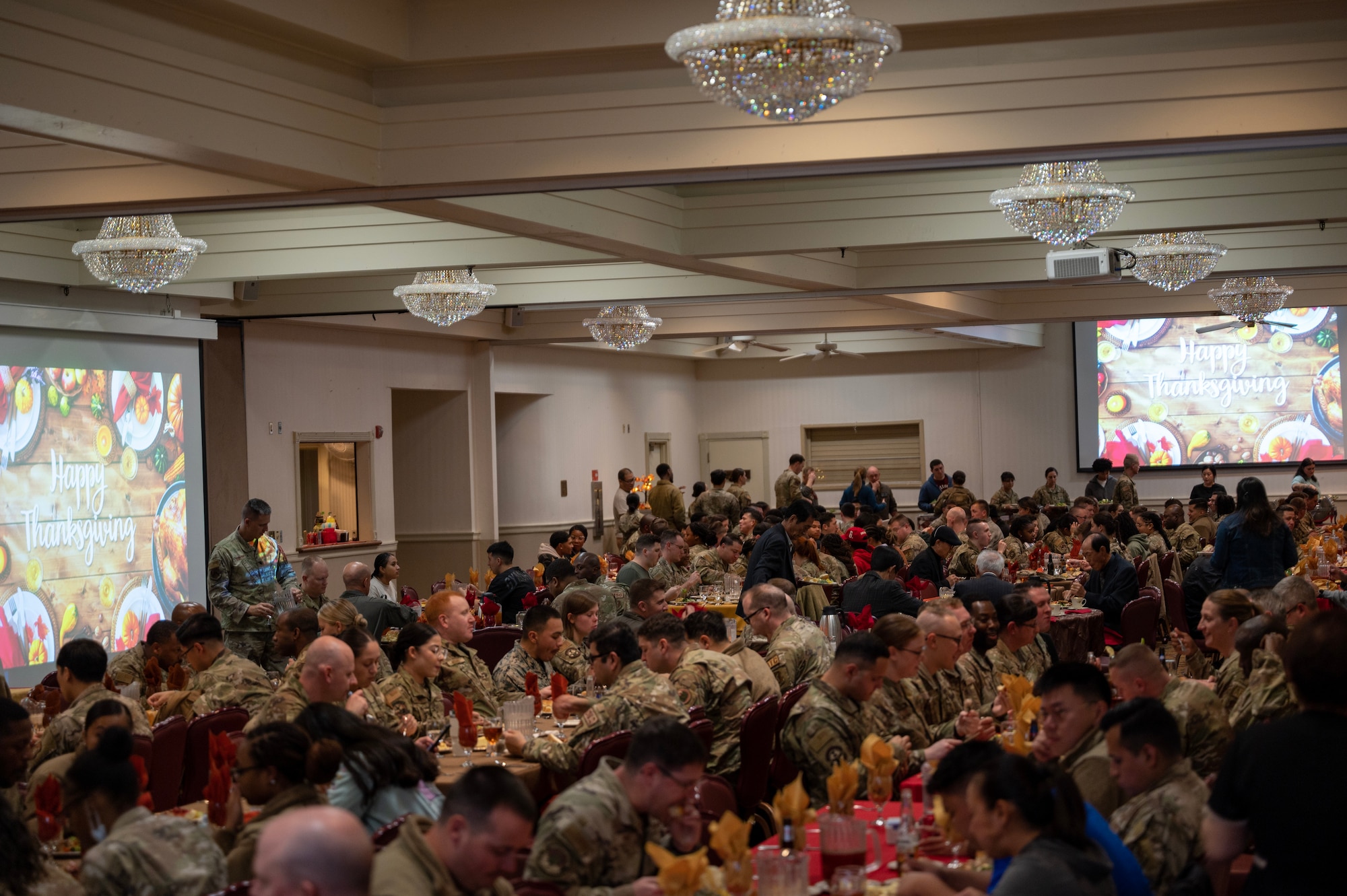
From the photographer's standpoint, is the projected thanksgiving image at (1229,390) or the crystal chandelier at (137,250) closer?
the crystal chandelier at (137,250)

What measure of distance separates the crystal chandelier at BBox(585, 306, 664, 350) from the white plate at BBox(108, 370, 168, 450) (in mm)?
3590

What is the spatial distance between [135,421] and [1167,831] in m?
9.58

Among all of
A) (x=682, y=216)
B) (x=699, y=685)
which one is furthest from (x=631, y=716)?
(x=682, y=216)

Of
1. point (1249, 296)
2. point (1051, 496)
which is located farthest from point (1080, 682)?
point (1051, 496)

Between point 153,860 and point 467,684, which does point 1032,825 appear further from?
point 467,684

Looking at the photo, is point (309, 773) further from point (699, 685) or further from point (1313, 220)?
point (1313, 220)

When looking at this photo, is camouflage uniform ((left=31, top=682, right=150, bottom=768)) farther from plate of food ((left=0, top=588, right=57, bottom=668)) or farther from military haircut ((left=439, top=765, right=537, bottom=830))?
plate of food ((left=0, top=588, right=57, bottom=668))

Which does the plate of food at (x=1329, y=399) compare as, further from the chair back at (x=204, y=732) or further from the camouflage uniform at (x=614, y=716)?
the chair back at (x=204, y=732)

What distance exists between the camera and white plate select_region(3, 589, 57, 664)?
976 centimetres

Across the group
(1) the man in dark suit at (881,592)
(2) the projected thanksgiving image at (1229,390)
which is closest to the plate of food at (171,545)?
(1) the man in dark suit at (881,592)

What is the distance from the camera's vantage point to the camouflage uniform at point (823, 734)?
450cm

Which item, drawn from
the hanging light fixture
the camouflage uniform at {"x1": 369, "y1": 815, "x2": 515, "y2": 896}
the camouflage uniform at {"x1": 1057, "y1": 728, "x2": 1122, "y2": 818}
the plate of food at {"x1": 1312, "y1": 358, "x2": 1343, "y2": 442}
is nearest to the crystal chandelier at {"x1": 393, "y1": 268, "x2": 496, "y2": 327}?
the hanging light fixture

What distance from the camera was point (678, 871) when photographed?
2.76 meters

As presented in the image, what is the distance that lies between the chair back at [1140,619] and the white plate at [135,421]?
768cm
